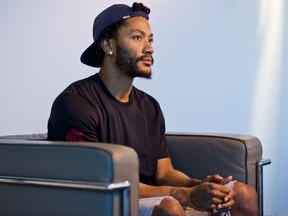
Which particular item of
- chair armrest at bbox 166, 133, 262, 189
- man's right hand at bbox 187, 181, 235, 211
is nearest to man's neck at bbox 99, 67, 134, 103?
chair armrest at bbox 166, 133, 262, 189

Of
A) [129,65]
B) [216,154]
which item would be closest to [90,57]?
[129,65]

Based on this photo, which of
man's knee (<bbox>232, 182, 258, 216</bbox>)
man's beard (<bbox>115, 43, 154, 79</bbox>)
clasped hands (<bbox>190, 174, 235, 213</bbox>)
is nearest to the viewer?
clasped hands (<bbox>190, 174, 235, 213</bbox>)

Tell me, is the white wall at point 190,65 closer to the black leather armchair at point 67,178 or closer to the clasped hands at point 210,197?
the black leather armchair at point 67,178

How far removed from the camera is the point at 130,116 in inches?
95.4

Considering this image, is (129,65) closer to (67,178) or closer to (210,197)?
(210,197)

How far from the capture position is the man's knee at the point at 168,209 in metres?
1.89

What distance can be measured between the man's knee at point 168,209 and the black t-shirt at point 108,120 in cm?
39

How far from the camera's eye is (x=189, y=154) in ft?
8.62

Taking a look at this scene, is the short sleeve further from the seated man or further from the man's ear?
the man's ear

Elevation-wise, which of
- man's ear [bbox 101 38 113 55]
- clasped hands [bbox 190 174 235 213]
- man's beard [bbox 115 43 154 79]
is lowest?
clasped hands [bbox 190 174 235 213]

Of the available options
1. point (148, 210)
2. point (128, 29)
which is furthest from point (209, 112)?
point (148, 210)

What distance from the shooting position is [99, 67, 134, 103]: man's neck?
2.42 metres

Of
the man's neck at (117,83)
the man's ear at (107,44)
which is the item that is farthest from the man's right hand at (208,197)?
the man's ear at (107,44)

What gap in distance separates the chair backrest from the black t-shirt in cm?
31
